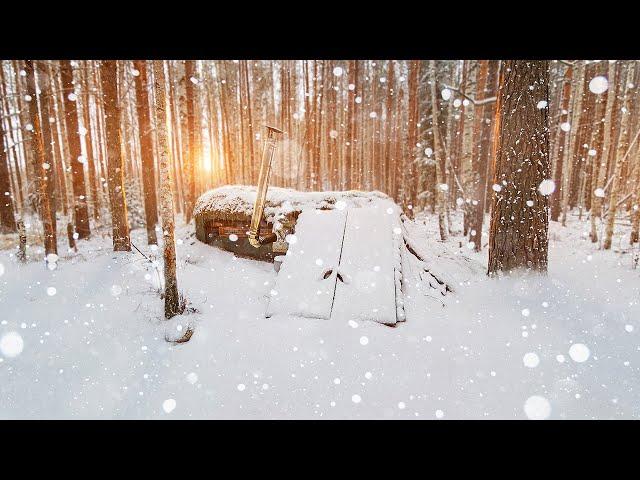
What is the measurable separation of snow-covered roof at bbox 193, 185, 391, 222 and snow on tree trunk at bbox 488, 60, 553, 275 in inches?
94.5

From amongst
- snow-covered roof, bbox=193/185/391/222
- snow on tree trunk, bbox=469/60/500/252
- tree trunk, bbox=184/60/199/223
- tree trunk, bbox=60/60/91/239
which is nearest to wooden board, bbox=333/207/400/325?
snow-covered roof, bbox=193/185/391/222

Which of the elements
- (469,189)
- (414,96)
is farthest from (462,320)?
(414,96)

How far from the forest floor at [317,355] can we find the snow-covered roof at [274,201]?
1.48 metres

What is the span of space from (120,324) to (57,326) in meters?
0.89

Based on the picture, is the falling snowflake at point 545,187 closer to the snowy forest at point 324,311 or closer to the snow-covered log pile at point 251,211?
the snowy forest at point 324,311

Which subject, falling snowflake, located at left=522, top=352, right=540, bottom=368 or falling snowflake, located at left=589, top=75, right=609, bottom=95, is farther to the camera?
falling snowflake, located at left=589, top=75, right=609, bottom=95

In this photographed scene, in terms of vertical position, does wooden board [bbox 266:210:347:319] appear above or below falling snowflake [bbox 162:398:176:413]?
above

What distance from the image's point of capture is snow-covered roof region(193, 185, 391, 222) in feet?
19.0

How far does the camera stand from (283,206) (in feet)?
18.9

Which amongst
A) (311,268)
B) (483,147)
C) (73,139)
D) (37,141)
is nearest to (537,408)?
(311,268)

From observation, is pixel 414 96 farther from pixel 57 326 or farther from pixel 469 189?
pixel 57 326

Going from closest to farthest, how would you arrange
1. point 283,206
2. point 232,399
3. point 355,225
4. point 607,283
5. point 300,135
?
point 232,399 < point 607,283 < point 355,225 < point 283,206 < point 300,135

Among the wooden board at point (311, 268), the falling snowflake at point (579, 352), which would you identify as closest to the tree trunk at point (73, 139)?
the wooden board at point (311, 268)

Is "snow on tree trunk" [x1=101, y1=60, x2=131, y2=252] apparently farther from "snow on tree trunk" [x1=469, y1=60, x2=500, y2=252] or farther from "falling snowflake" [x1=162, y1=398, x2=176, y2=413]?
"snow on tree trunk" [x1=469, y1=60, x2=500, y2=252]
